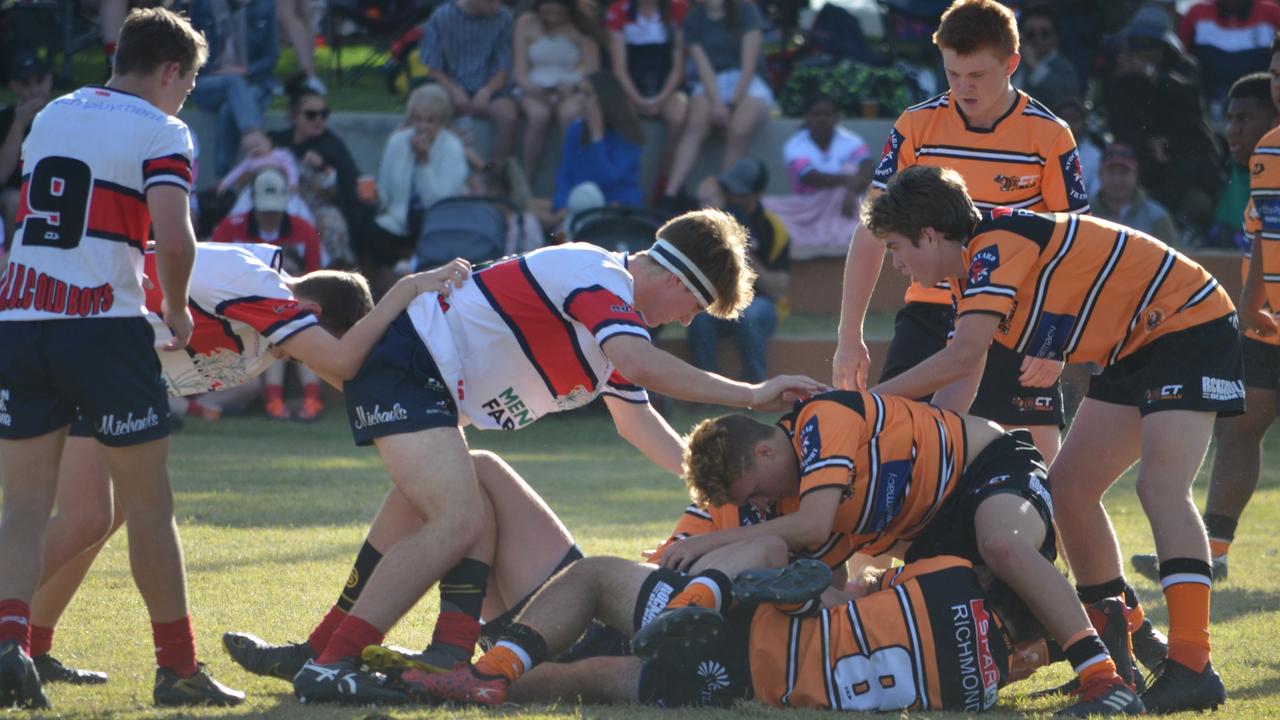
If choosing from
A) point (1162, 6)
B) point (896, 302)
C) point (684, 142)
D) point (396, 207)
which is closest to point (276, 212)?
point (396, 207)

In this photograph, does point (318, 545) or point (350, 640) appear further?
point (318, 545)

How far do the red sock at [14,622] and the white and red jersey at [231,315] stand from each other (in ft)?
2.60

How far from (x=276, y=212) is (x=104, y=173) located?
726 cm

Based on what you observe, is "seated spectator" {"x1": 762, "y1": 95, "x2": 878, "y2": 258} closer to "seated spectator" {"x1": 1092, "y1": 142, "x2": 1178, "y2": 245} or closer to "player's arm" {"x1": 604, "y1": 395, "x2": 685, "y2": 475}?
"seated spectator" {"x1": 1092, "y1": 142, "x2": 1178, "y2": 245}

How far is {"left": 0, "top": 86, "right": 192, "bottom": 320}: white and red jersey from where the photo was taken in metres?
4.31

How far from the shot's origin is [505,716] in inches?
163

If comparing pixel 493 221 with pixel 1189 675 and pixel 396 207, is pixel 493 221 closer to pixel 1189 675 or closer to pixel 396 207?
pixel 396 207

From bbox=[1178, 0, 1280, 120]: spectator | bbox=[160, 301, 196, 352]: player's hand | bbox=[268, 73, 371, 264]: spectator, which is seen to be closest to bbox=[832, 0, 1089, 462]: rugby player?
bbox=[160, 301, 196, 352]: player's hand

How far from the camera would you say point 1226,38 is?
14.5 m

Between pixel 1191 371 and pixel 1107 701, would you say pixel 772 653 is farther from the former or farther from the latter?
pixel 1191 371

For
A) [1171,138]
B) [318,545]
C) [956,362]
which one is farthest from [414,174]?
[956,362]

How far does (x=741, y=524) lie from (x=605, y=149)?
8.28 m

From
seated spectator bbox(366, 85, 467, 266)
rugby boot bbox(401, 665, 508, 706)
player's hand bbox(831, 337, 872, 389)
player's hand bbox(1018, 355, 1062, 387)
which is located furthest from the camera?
seated spectator bbox(366, 85, 467, 266)

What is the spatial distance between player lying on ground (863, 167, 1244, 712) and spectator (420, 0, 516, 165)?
29.6 ft
